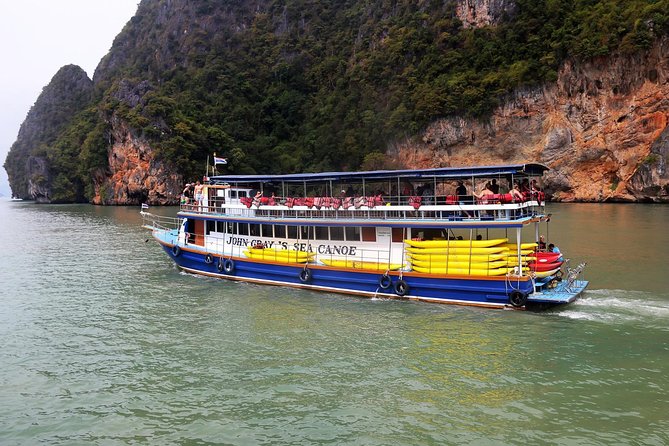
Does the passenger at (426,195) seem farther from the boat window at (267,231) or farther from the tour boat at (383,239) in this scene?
the boat window at (267,231)

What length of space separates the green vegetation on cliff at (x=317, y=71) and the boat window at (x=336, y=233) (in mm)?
60078

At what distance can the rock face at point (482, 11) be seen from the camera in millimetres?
78062

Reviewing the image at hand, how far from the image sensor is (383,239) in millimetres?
19031

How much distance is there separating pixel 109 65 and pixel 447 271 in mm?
137233

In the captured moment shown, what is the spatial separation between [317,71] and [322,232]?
301 feet

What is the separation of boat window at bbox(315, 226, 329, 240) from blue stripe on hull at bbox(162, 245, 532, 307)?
1481 mm

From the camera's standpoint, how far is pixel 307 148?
9419cm

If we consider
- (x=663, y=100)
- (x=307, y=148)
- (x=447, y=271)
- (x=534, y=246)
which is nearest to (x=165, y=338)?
(x=447, y=271)

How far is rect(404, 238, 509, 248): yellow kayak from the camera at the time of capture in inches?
661

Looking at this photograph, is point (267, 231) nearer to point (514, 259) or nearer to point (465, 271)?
point (465, 271)

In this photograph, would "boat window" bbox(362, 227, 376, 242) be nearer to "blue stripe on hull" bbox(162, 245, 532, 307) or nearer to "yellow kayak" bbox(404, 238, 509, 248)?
"blue stripe on hull" bbox(162, 245, 532, 307)

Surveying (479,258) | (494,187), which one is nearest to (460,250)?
(479,258)

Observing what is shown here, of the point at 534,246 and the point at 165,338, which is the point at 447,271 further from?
the point at 165,338

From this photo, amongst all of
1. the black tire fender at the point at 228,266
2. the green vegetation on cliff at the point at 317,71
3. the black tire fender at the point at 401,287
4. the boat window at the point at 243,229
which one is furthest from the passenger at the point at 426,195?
the green vegetation on cliff at the point at 317,71
